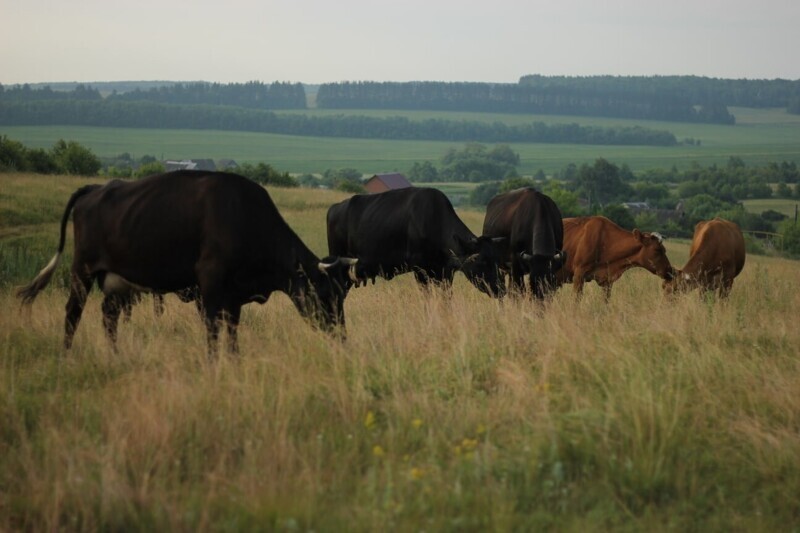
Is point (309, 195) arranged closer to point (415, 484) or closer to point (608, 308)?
point (608, 308)

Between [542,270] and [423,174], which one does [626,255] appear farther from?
[423,174]

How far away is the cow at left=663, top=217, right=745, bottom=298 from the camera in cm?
1641

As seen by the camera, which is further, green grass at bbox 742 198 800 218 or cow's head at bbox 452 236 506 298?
green grass at bbox 742 198 800 218

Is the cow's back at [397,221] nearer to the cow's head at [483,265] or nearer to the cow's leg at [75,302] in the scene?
the cow's head at [483,265]

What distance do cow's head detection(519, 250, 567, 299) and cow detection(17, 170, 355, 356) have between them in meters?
4.43

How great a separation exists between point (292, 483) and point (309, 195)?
4803cm

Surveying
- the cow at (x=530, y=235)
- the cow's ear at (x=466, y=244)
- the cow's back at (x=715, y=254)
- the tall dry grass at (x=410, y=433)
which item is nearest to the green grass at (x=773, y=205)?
the cow's back at (x=715, y=254)

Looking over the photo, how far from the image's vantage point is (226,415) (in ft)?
22.1

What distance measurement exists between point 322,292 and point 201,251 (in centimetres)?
126

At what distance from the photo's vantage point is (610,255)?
17.2 m

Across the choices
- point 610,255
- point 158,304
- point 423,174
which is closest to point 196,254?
point 158,304

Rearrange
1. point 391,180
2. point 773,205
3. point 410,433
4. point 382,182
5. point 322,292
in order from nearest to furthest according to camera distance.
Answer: point 410,433 → point 322,292 → point 382,182 → point 391,180 → point 773,205

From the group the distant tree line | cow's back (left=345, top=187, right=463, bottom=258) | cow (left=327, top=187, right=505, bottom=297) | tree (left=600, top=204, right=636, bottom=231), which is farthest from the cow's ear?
tree (left=600, top=204, right=636, bottom=231)

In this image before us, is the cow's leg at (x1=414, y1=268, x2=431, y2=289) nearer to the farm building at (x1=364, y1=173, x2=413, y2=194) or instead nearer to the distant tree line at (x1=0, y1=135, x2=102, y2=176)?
the distant tree line at (x1=0, y1=135, x2=102, y2=176)
